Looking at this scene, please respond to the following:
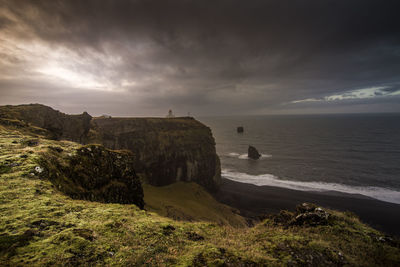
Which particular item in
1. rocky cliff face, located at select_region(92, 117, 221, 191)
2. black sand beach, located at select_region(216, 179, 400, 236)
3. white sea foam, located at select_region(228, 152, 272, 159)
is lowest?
black sand beach, located at select_region(216, 179, 400, 236)

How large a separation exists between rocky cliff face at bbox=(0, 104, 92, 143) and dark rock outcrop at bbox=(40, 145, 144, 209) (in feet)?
60.3

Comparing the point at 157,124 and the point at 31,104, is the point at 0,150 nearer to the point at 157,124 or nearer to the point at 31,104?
the point at 31,104

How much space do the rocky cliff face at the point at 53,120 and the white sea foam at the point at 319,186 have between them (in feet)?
168

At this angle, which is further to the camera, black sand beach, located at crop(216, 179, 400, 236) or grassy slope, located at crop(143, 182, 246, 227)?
black sand beach, located at crop(216, 179, 400, 236)

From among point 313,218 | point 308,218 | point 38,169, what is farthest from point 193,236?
point 38,169

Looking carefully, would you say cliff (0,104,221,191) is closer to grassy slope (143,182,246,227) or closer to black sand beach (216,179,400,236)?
grassy slope (143,182,246,227)

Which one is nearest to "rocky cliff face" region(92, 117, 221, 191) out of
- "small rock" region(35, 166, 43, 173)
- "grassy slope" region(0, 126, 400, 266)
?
"small rock" region(35, 166, 43, 173)

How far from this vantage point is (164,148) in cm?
5072

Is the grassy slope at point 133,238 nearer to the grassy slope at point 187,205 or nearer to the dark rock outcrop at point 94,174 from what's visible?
the dark rock outcrop at point 94,174

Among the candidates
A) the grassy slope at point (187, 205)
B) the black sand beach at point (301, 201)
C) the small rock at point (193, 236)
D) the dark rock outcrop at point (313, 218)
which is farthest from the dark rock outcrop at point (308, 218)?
the black sand beach at point (301, 201)

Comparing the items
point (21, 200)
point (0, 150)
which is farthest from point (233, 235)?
point (0, 150)

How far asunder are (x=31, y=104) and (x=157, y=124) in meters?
31.0

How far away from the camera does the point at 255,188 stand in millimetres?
53062

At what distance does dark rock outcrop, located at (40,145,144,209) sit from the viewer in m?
11.3
